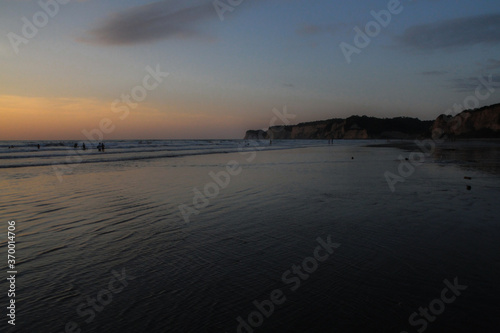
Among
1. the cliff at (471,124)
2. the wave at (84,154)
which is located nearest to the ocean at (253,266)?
the wave at (84,154)

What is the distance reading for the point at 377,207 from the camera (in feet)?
34.3

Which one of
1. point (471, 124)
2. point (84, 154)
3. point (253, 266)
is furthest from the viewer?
point (471, 124)

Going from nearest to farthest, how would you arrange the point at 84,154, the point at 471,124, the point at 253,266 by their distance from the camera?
the point at 253,266
the point at 84,154
the point at 471,124

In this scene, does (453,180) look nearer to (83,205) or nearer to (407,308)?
(407,308)

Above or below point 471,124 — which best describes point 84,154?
below

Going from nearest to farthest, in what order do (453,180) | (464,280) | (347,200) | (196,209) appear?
(464,280), (196,209), (347,200), (453,180)

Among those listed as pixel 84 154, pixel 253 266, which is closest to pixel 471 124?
pixel 84 154

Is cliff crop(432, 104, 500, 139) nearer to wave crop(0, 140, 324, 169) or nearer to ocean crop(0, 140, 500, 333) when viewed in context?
wave crop(0, 140, 324, 169)

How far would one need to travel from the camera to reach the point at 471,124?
410 feet

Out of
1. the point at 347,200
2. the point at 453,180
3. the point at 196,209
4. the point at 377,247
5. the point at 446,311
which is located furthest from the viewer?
the point at 453,180

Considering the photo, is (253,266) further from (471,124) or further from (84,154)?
(471,124)

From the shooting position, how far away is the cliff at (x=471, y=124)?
373 feet

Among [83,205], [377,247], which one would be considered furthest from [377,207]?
[83,205]

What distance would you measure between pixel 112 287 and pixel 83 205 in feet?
23.7
